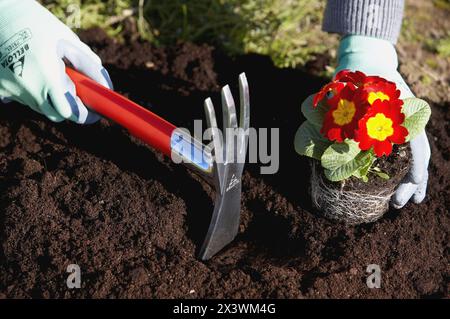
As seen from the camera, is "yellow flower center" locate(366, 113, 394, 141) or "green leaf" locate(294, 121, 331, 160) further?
"green leaf" locate(294, 121, 331, 160)

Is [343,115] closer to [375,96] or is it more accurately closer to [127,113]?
[375,96]

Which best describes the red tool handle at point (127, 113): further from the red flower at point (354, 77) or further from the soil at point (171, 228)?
the red flower at point (354, 77)

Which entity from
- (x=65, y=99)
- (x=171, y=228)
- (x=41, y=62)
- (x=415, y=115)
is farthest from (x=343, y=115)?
(x=41, y=62)

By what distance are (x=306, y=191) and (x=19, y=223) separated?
43.6 inches

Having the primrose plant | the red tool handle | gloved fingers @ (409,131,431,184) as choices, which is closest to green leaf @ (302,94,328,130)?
the primrose plant

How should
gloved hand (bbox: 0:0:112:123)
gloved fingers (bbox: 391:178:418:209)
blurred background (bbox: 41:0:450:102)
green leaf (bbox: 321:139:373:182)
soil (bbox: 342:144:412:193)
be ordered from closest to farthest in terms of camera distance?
green leaf (bbox: 321:139:373:182) < soil (bbox: 342:144:412:193) < gloved fingers (bbox: 391:178:418:209) < gloved hand (bbox: 0:0:112:123) < blurred background (bbox: 41:0:450:102)

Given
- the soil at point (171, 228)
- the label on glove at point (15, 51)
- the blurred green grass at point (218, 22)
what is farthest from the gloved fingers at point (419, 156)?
the label on glove at point (15, 51)

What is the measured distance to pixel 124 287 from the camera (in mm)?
2166

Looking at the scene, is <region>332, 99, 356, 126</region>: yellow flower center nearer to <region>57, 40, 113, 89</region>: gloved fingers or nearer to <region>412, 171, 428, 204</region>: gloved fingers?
<region>412, 171, 428, 204</region>: gloved fingers

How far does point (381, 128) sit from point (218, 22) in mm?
1634

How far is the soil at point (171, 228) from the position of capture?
221 cm

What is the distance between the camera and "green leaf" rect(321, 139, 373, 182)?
2146 mm

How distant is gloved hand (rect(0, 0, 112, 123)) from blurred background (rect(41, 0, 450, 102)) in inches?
25.5

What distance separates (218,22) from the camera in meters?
3.46
